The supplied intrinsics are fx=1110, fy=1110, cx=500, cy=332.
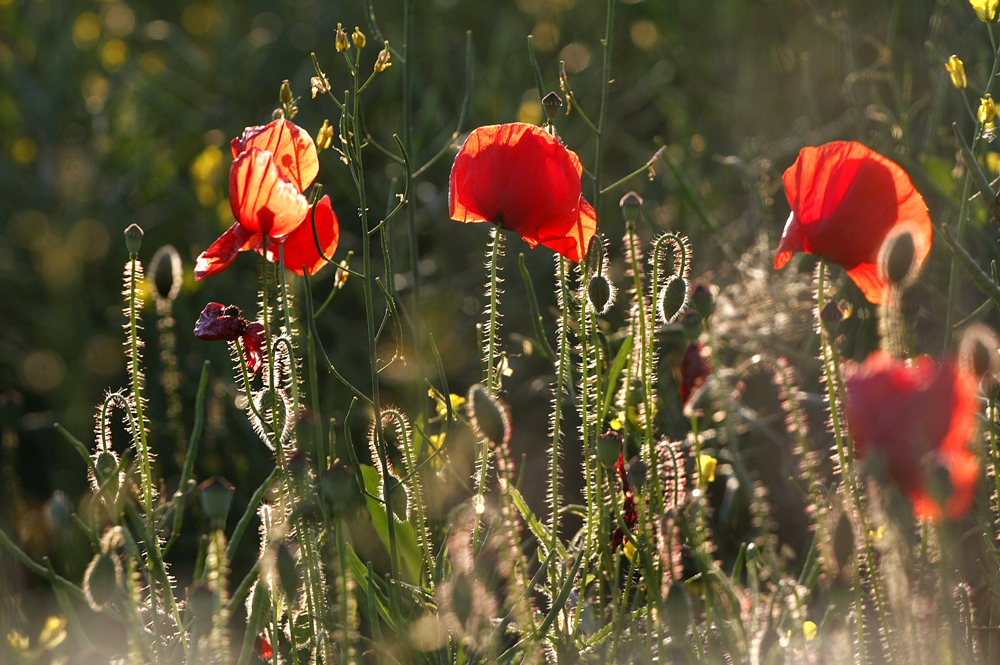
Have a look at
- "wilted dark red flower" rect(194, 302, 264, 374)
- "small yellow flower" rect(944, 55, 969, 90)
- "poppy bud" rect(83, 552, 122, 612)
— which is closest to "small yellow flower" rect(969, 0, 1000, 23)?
"small yellow flower" rect(944, 55, 969, 90)

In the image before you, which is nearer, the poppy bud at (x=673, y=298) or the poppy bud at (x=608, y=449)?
the poppy bud at (x=608, y=449)

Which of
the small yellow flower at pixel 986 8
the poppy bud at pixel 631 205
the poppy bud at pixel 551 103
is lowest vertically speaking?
the poppy bud at pixel 631 205

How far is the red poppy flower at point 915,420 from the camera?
0.62 meters

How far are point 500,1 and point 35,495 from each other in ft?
6.26

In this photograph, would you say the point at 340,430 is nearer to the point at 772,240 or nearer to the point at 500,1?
the point at 772,240

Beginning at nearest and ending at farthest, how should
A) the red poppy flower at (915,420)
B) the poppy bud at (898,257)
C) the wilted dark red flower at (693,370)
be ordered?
1. the red poppy flower at (915,420)
2. the poppy bud at (898,257)
3. the wilted dark red flower at (693,370)

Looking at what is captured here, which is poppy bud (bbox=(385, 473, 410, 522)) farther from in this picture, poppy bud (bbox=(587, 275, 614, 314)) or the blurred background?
the blurred background

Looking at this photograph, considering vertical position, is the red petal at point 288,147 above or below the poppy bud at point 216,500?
above

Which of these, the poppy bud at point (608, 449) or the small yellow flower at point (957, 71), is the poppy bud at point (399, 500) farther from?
the small yellow flower at point (957, 71)

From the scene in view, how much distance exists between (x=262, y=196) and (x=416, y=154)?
1.38 metres

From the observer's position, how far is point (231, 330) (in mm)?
1041

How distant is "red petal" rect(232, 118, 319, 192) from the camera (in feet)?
3.34

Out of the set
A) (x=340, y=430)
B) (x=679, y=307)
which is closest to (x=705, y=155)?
(x=340, y=430)

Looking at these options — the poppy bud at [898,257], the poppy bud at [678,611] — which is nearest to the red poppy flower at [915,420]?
the poppy bud at [898,257]
